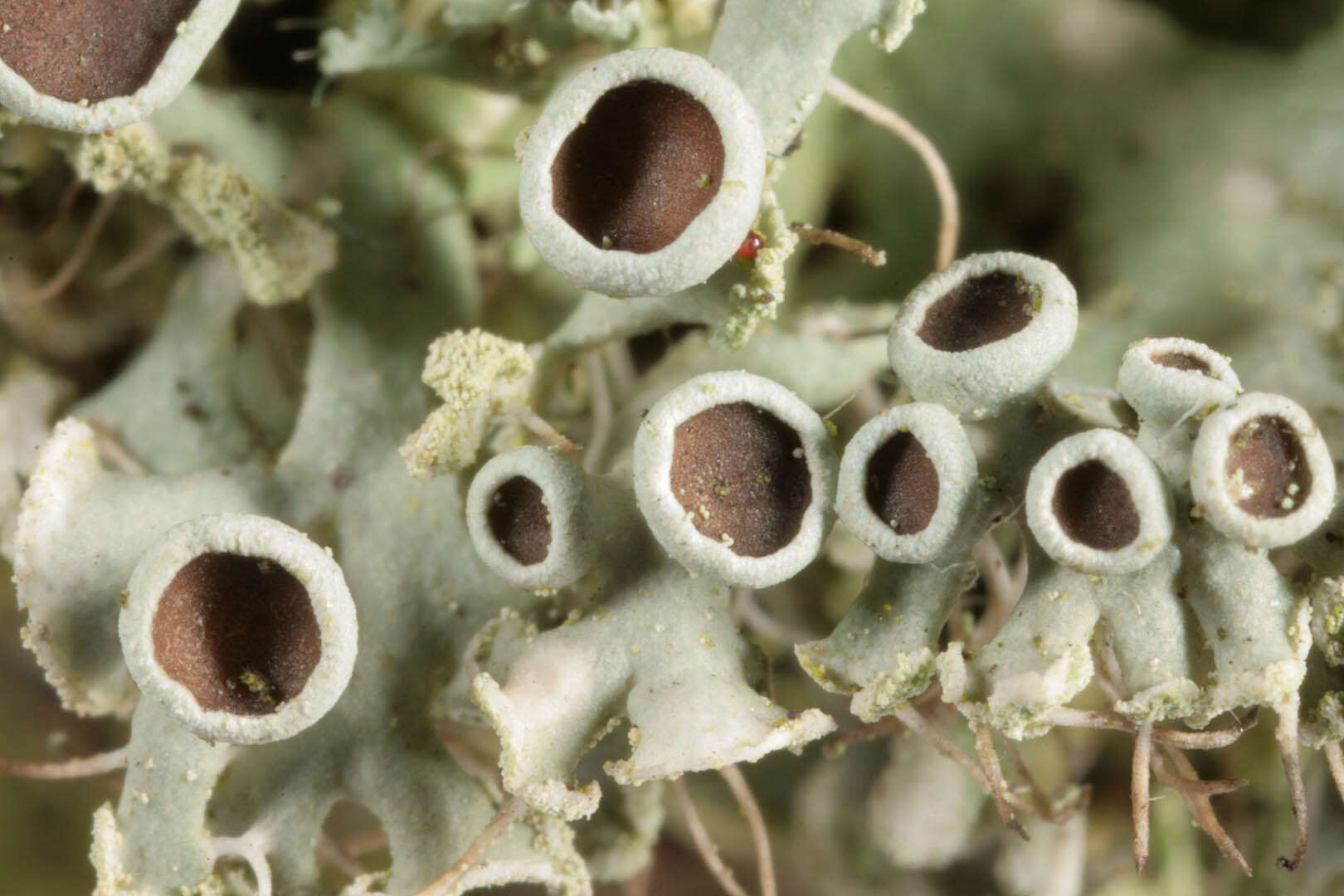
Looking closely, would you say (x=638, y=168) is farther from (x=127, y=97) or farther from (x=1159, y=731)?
(x=1159, y=731)

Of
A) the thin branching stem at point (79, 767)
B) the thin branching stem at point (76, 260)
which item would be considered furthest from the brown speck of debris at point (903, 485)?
the thin branching stem at point (76, 260)

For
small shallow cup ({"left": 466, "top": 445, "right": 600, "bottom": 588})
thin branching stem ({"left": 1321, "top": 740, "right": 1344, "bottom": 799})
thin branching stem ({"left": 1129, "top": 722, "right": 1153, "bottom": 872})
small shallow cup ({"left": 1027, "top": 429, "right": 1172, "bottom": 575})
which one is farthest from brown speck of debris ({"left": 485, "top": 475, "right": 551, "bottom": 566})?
thin branching stem ({"left": 1321, "top": 740, "right": 1344, "bottom": 799})

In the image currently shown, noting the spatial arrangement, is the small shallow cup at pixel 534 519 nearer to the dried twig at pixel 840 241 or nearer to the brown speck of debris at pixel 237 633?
the brown speck of debris at pixel 237 633

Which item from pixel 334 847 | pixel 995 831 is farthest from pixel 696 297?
pixel 995 831

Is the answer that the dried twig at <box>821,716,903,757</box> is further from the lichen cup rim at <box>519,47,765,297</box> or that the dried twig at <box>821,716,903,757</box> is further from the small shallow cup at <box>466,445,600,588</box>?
the lichen cup rim at <box>519,47,765,297</box>

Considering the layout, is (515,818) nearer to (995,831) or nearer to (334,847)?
(334,847)

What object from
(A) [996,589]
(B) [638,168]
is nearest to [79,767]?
(B) [638,168]
